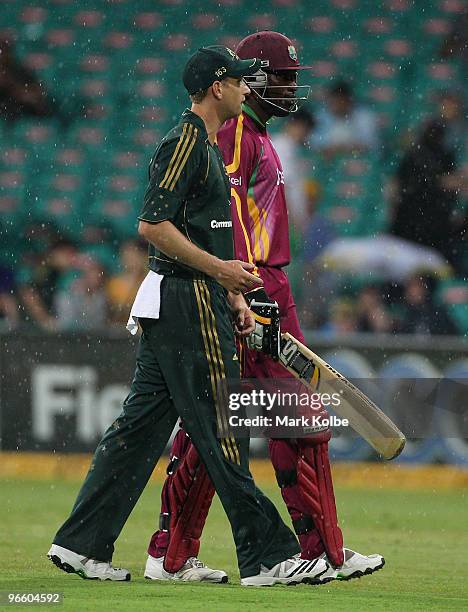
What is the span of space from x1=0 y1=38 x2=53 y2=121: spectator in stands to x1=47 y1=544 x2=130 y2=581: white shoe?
1011cm

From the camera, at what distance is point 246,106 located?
6578 mm

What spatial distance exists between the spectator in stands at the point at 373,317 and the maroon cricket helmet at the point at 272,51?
20.5ft

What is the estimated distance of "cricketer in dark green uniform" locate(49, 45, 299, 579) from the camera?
5742 mm

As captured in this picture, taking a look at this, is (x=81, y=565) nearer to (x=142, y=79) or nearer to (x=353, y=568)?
(x=353, y=568)

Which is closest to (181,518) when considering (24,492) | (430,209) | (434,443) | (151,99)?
(24,492)

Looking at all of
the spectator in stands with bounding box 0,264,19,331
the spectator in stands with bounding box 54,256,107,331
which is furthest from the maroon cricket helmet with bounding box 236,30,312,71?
the spectator in stands with bounding box 0,264,19,331

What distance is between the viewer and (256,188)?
6426 millimetres

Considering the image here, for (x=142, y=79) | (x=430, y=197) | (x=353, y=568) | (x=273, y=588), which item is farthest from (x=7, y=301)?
(x=273, y=588)

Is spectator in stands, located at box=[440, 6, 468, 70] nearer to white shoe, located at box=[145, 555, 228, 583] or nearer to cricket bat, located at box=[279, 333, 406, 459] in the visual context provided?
cricket bat, located at box=[279, 333, 406, 459]

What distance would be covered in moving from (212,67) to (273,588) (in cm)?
217

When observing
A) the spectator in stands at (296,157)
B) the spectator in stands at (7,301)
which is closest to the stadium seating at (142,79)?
the spectator in stands at (296,157)

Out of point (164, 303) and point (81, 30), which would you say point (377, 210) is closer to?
point (81, 30)

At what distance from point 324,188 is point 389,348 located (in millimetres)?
3335

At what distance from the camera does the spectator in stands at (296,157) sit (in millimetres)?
13292
